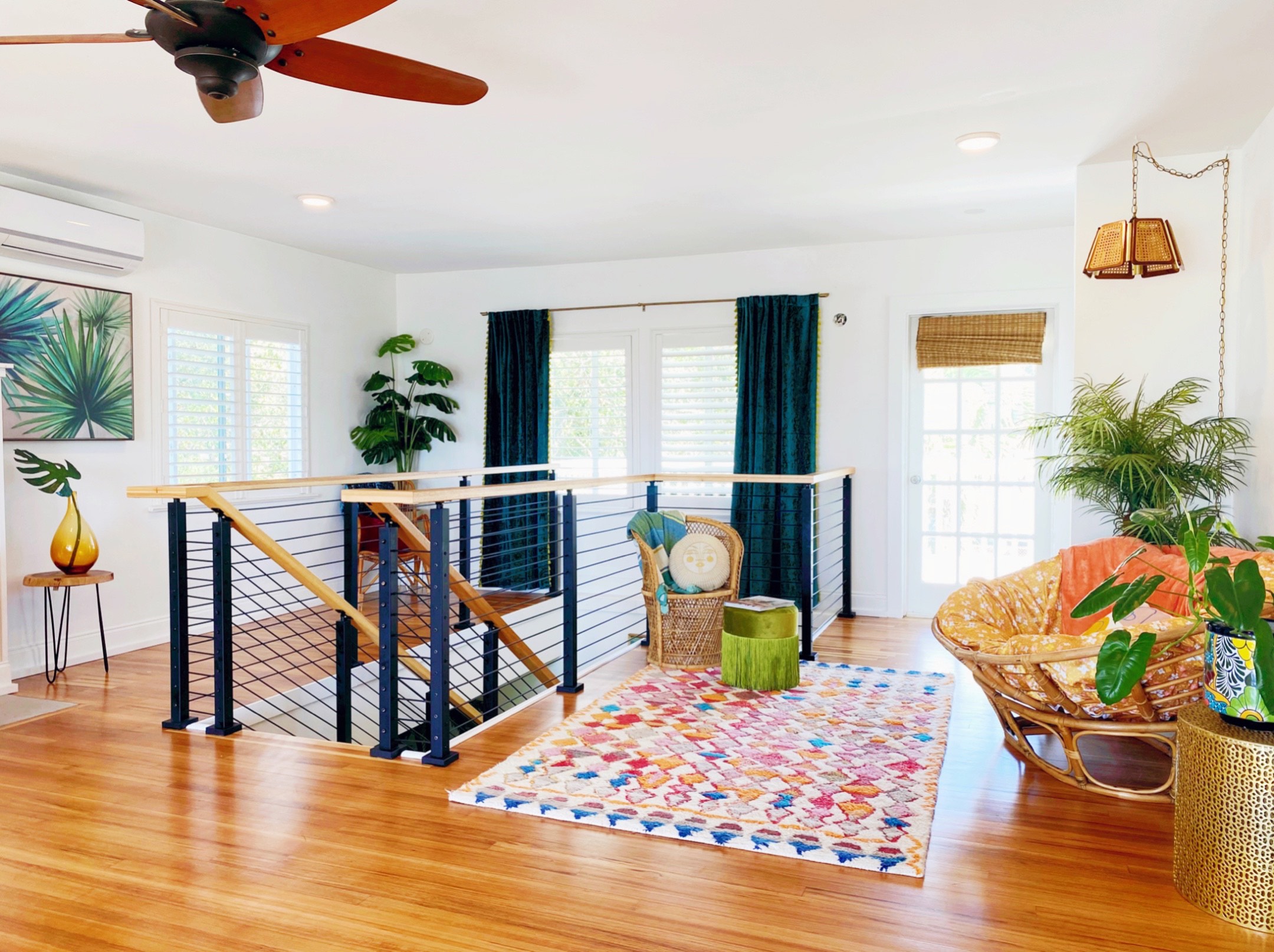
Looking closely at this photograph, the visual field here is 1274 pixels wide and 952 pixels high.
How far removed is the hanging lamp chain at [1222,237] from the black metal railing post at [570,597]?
2739mm

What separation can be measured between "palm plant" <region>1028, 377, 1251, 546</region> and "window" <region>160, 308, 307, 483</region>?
419 centimetres

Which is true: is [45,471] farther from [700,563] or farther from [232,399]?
[700,563]

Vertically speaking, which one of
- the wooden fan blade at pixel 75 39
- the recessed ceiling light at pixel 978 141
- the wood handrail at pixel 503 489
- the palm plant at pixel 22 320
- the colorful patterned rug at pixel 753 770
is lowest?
the colorful patterned rug at pixel 753 770

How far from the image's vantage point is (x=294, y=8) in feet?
6.33

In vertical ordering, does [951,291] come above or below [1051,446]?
above

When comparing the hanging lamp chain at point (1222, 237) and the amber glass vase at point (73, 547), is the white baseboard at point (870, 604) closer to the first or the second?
the hanging lamp chain at point (1222, 237)

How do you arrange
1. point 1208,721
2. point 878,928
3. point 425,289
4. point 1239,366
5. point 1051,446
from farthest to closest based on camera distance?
point 425,289, point 1051,446, point 1239,366, point 1208,721, point 878,928

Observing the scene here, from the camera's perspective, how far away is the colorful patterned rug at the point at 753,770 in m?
2.62

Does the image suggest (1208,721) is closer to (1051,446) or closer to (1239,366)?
(1239,366)

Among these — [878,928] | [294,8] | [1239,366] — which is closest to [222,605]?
[294,8]

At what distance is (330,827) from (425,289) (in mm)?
5094

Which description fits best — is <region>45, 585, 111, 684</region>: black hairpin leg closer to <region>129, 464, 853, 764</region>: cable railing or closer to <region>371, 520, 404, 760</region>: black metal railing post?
<region>129, 464, 853, 764</region>: cable railing

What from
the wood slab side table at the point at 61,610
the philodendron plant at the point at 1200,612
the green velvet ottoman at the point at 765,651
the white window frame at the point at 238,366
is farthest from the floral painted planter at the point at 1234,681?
the wood slab side table at the point at 61,610

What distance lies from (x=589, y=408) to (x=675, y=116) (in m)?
3.27
